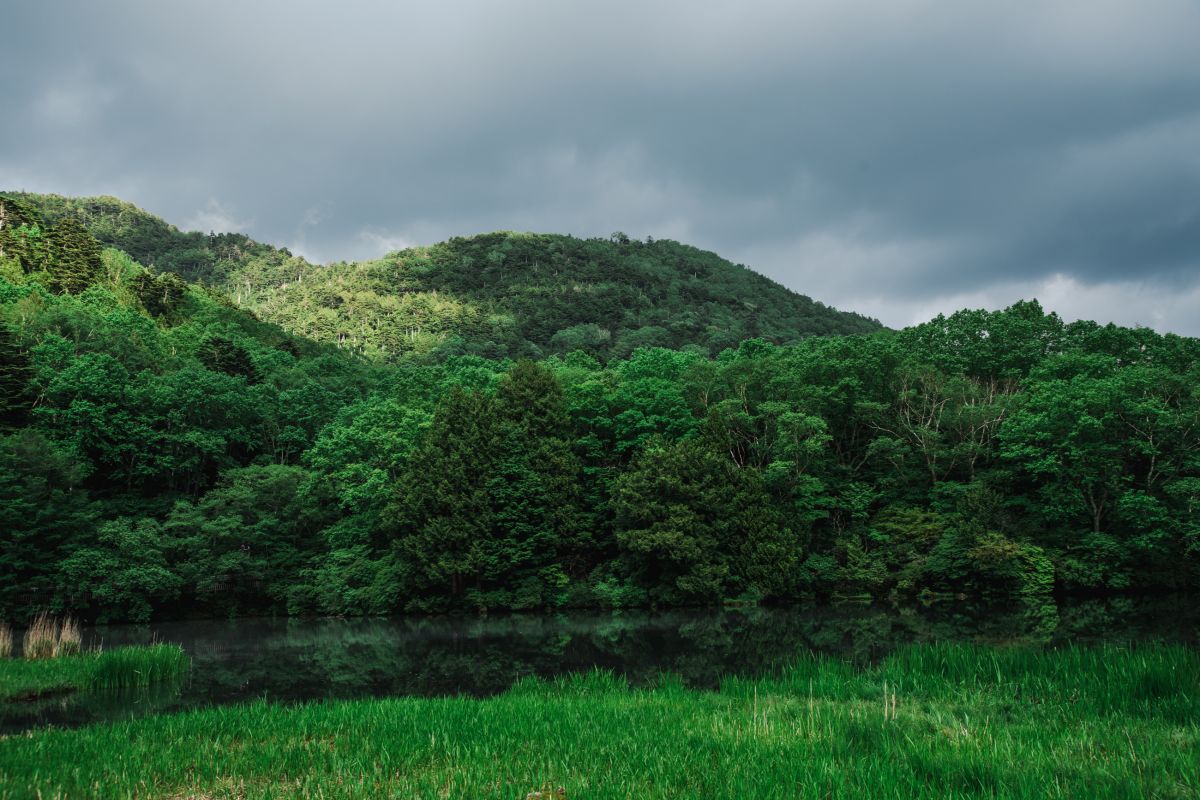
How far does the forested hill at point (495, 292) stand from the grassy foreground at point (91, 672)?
67359mm

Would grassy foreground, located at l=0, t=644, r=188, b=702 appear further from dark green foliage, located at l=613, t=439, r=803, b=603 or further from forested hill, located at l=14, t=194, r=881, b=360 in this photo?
forested hill, located at l=14, t=194, r=881, b=360

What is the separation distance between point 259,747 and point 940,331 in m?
48.2

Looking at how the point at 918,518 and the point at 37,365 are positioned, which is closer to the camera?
the point at 918,518

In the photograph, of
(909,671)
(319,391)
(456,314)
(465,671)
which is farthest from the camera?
(456,314)

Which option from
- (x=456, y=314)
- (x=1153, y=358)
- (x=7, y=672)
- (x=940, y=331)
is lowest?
(x=7, y=672)

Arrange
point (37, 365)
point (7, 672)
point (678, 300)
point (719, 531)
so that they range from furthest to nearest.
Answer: point (678, 300) → point (37, 365) → point (719, 531) → point (7, 672)

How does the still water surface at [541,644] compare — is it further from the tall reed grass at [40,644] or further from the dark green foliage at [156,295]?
the dark green foliage at [156,295]

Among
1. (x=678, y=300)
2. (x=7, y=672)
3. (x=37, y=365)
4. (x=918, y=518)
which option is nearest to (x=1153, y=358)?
(x=918, y=518)

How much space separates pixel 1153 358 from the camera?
39.9m

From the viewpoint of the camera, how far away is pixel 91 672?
16844mm

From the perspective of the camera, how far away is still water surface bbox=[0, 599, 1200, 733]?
15250 mm

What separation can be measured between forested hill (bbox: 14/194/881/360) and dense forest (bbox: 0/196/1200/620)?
3928 cm

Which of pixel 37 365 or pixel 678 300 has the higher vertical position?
pixel 678 300

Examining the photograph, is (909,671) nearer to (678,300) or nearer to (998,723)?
(998,723)
